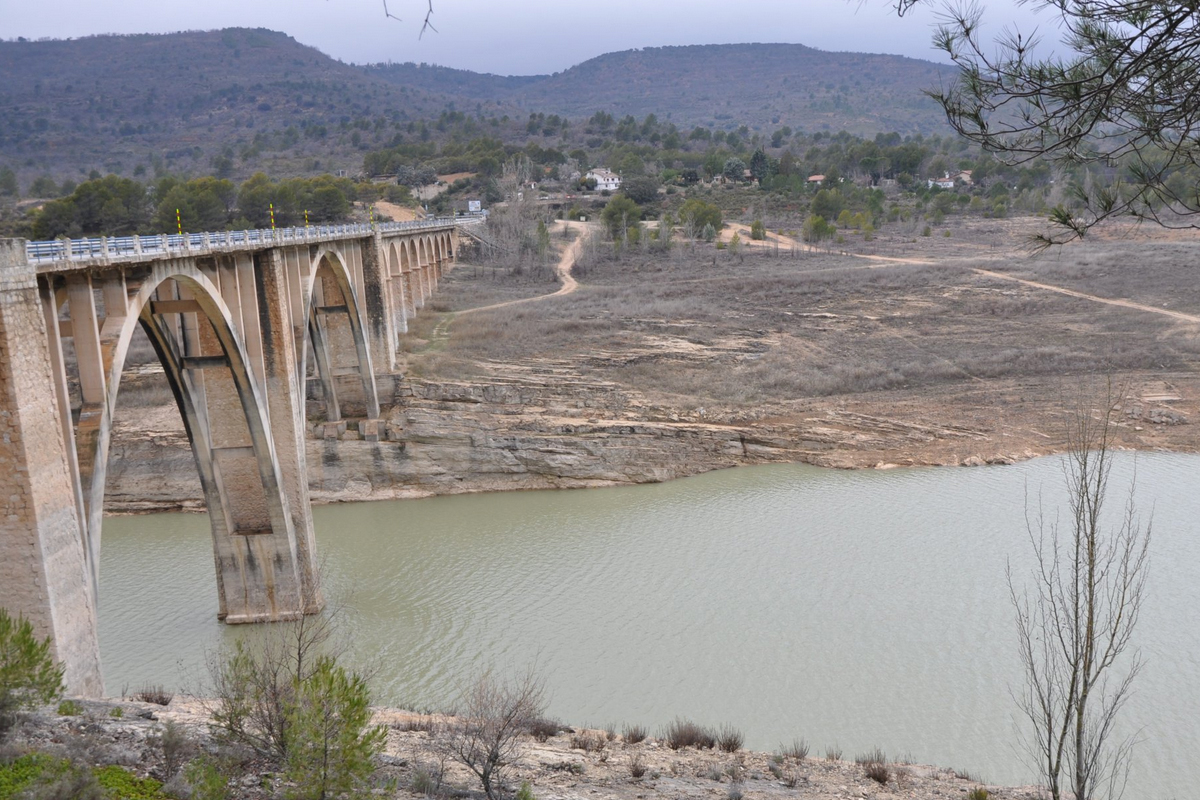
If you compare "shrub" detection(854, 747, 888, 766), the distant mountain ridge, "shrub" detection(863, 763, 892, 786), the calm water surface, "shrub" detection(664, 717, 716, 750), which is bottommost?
the calm water surface

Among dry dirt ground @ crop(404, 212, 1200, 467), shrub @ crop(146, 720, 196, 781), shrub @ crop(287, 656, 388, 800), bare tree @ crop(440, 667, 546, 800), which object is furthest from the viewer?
dry dirt ground @ crop(404, 212, 1200, 467)

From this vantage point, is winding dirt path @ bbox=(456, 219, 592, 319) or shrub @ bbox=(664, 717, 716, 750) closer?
shrub @ bbox=(664, 717, 716, 750)

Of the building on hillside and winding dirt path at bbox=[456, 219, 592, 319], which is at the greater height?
the building on hillside

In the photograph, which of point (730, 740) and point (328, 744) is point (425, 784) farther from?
point (730, 740)

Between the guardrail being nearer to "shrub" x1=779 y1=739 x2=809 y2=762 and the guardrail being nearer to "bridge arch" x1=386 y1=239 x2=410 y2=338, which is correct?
"shrub" x1=779 y1=739 x2=809 y2=762

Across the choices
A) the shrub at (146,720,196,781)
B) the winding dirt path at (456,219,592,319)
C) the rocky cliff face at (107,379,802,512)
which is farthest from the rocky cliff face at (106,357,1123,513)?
the shrub at (146,720,196,781)

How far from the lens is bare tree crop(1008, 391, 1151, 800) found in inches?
309

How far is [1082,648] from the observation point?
8.07 metres

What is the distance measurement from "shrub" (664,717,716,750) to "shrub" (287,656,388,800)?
462 centimetres

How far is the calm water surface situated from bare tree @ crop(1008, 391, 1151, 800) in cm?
47

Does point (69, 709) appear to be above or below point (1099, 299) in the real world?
above

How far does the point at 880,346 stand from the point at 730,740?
26.4 metres

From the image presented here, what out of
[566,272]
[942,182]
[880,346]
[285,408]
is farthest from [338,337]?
[942,182]

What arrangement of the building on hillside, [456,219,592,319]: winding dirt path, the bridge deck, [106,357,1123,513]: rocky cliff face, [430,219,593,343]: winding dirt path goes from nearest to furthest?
the bridge deck < [106,357,1123,513]: rocky cliff face < [430,219,593,343]: winding dirt path < [456,219,592,319]: winding dirt path < the building on hillside
